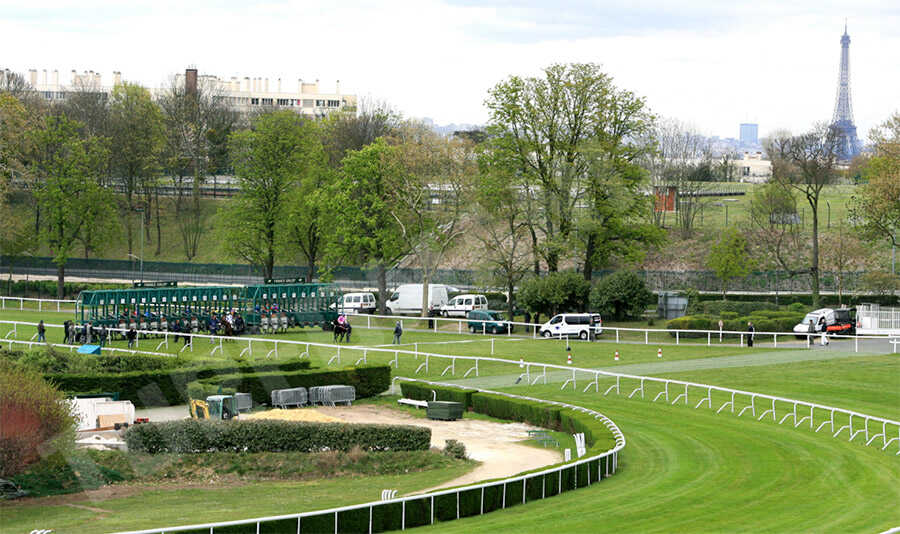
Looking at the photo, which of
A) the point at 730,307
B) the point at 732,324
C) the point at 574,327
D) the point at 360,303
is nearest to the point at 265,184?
the point at 360,303

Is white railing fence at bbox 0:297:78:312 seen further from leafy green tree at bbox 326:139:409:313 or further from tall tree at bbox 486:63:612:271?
tall tree at bbox 486:63:612:271

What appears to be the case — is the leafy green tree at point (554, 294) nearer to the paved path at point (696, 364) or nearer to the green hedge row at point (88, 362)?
the paved path at point (696, 364)

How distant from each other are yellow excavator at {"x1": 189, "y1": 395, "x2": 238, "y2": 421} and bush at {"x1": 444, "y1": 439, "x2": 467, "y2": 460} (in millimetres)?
7195

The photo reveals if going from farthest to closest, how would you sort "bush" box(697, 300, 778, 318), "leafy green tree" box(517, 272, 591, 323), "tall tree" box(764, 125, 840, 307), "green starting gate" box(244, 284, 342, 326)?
"tall tree" box(764, 125, 840, 307)
"leafy green tree" box(517, 272, 591, 323)
"bush" box(697, 300, 778, 318)
"green starting gate" box(244, 284, 342, 326)

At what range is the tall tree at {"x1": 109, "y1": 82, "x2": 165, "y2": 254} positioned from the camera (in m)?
95.0

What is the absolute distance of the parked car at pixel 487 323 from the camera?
55781 millimetres

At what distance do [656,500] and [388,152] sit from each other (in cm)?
5038

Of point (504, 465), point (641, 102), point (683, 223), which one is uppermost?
point (641, 102)

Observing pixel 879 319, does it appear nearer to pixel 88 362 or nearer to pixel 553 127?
pixel 553 127

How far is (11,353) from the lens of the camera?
3784 cm

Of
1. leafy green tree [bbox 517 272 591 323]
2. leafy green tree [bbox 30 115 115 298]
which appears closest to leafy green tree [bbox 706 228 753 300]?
leafy green tree [bbox 517 272 591 323]

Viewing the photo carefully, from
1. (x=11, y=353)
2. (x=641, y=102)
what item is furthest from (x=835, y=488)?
(x=641, y=102)

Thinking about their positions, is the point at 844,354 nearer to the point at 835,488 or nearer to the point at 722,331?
the point at 722,331

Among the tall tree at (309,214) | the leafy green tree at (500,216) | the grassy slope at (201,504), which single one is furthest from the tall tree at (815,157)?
the grassy slope at (201,504)
